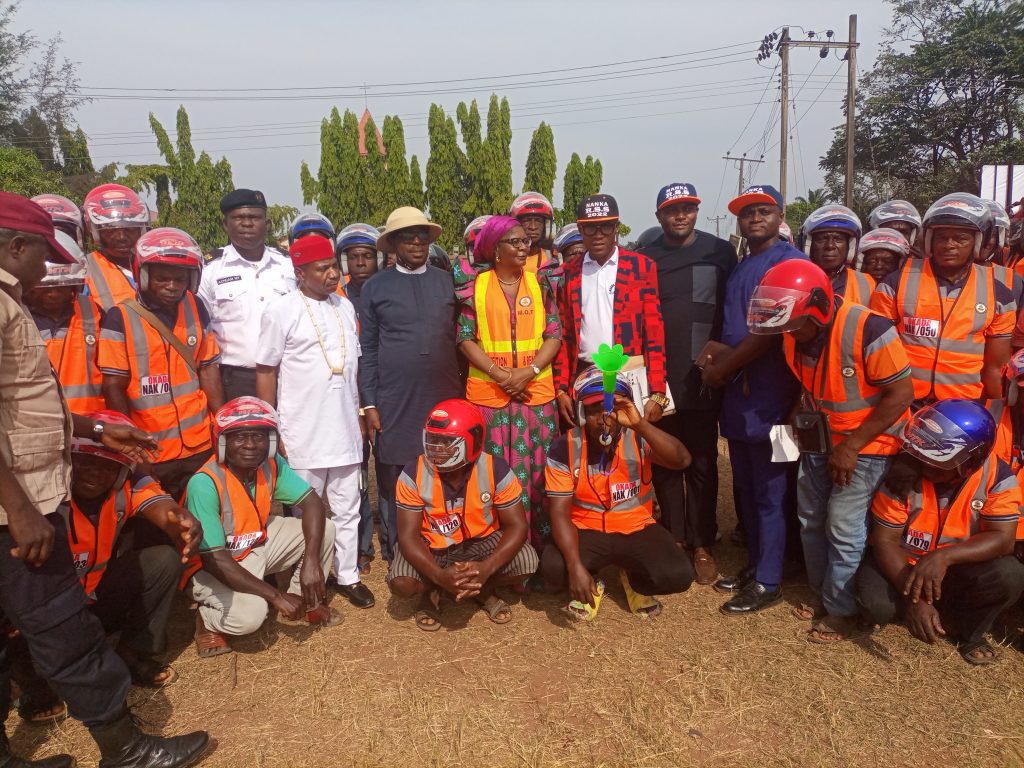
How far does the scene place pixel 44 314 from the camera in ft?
11.6

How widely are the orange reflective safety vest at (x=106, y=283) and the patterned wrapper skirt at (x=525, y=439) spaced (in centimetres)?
236

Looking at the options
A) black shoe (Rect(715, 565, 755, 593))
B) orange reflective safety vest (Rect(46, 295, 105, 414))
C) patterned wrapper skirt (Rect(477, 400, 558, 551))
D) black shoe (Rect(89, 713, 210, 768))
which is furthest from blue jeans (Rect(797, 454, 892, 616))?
orange reflective safety vest (Rect(46, 295, 105, 414))

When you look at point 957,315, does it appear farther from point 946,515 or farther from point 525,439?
point 525,439

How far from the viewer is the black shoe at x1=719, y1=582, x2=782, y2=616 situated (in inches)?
157

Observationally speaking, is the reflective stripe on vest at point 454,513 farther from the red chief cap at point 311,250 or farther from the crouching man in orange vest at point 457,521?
the red chief cap at point 311,250

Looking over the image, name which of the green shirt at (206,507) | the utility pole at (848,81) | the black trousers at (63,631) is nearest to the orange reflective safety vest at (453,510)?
the green shirt at (206,507)

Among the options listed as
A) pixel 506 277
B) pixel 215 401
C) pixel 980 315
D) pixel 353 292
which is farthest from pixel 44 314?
pixel 980 315

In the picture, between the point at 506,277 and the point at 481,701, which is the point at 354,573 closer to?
the point at 481,701

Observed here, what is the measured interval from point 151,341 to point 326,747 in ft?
7.69

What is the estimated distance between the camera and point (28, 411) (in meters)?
2.36

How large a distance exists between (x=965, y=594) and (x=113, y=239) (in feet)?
17.8

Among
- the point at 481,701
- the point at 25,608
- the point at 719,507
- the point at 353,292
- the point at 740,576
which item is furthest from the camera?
the point at 719,507

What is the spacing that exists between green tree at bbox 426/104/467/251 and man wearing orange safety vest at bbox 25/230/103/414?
26.0 meters

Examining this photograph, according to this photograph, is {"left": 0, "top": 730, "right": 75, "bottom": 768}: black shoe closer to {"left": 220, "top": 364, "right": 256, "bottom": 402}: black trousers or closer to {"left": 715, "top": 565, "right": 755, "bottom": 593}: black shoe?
{"left": 220, "top": 364, "right": 256, "bottom": 402}: black trousers
